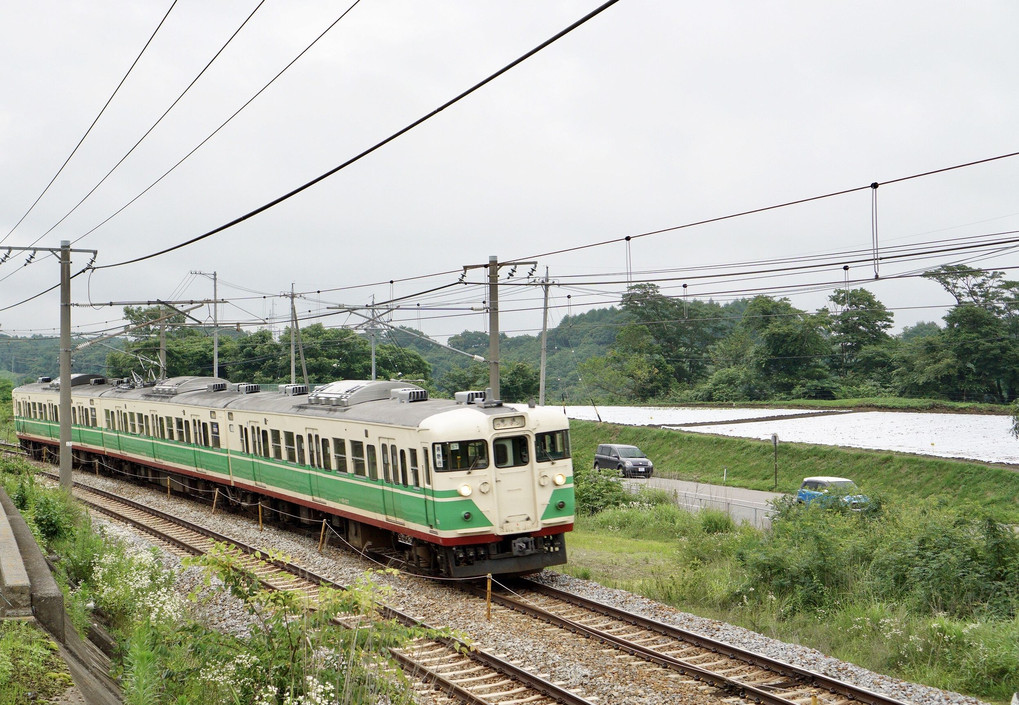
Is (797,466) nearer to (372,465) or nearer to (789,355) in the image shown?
(372,465)

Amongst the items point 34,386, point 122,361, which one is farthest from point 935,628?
point 122,361

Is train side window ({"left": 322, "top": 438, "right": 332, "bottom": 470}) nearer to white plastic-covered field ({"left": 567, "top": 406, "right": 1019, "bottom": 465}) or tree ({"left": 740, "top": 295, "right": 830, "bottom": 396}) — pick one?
white plastic-covered field ({"left": 567, "top": 406, "right": 1019, "bottom": 465})

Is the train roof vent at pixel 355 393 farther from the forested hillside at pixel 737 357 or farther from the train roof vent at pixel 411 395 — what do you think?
the forested hillside at pixel 737 357

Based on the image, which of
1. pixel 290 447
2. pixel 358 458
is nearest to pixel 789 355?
pixel 290 447

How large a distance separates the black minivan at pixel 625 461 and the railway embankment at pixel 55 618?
→ 27.2 metres

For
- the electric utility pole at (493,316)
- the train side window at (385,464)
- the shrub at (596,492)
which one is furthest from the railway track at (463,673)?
the shrub at (596,492)

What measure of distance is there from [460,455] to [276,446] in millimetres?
7141

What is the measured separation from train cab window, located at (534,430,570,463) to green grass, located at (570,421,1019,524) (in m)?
11.3

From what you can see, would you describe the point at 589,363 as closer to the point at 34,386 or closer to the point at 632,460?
Answer: the point at 632,460

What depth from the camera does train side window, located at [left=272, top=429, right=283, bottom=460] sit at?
64.3 feet

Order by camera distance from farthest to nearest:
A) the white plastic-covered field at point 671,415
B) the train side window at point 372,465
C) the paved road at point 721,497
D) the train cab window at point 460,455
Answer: the white plastic-covered field at point 671,415 → the paved road at point 721,497 → the train side window at point 372,465 → the train cab window at point 460,455

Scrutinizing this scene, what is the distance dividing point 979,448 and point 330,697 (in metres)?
29.7

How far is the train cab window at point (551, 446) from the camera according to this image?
14.6 meters

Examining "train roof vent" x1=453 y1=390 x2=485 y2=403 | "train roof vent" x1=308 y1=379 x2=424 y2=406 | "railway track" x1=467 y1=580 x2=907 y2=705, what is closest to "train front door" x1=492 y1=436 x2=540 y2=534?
"railway track" x1=467 y1=580 x2=907 y2=705
